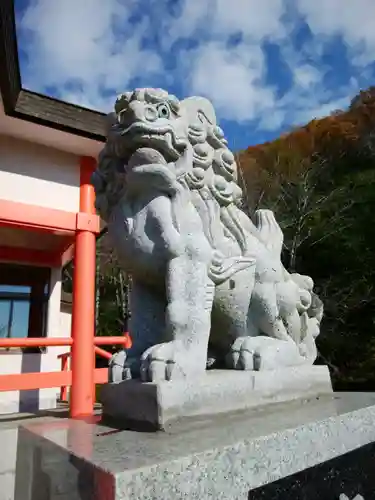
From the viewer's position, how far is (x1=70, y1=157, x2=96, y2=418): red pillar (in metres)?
4.15

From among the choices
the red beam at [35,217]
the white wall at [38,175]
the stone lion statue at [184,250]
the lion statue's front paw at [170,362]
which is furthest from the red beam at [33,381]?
the lion statue's front paw at [170,362]

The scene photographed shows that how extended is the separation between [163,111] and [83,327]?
312cm

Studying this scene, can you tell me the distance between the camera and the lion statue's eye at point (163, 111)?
1.60 meters

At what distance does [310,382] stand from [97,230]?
3310mm

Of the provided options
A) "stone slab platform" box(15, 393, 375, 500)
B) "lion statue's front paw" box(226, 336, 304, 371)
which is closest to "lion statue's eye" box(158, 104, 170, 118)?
"lion statue's front paw" box(226, 336, 304, 371)

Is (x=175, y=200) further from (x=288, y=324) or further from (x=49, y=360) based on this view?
(x=49, y=360)

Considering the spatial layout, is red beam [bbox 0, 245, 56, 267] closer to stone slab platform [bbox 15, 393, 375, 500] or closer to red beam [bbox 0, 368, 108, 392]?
red beam [bbox 0, 368, 108, 392]

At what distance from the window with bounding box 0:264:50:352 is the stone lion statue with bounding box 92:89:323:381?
213 inches

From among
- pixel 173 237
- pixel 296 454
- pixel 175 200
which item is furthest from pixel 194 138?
pixel 296 454

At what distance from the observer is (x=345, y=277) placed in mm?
9656

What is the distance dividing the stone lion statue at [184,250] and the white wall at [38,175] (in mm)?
3207

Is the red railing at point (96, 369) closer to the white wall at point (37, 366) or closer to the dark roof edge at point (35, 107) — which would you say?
the white wall at point (37, 366)

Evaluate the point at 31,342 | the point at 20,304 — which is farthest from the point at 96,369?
the point at 20,304

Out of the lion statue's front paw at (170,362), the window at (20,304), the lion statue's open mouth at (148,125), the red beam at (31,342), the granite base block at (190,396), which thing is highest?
the window at (20,304)
